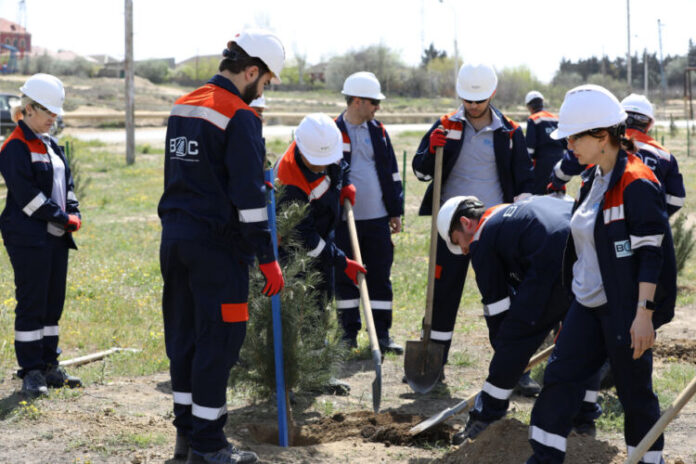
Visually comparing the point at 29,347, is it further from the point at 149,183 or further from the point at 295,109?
the point at 295,109

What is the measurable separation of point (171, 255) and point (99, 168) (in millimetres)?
17523

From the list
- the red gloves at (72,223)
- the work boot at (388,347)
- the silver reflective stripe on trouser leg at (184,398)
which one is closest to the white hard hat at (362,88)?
the work boot at (388,347)

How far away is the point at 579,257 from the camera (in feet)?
12.4

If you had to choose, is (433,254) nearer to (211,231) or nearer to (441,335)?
(441,335)

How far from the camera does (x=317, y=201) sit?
5.64 meters

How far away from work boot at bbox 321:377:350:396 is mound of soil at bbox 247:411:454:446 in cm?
49

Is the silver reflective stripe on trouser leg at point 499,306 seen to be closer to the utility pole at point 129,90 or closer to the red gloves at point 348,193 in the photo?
the red gloves at point 348,193

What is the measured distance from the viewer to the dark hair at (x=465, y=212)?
467 cm

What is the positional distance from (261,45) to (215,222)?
2.98 ft

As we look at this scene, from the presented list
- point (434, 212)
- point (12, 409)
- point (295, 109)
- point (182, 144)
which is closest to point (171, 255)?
point (182, 144)

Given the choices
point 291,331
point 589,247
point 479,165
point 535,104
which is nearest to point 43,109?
point 291,331

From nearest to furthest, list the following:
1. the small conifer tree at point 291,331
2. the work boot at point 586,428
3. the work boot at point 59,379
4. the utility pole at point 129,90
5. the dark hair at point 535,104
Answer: the work boot at point 586,428 → the small conifer tree at point 291,331 → the work boot at point 59,379 → the dark hair at point 535,104 → the utility pole at point 129,90

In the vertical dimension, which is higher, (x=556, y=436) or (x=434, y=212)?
(x=434, y=212)

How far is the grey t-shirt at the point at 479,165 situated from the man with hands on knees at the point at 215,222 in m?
2.21
